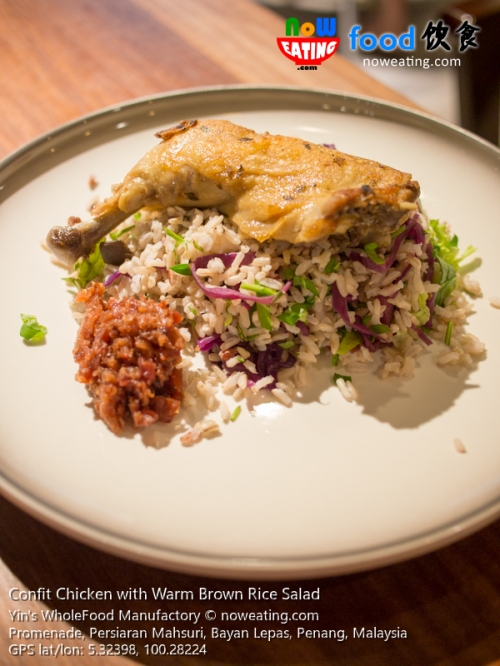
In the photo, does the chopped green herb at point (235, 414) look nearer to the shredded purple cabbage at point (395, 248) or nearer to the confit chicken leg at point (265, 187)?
the confit chicken leg at point (265, 187)

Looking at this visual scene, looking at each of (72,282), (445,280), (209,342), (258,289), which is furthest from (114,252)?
(445,280)

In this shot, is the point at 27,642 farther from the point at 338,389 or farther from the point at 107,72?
the point at 107,72

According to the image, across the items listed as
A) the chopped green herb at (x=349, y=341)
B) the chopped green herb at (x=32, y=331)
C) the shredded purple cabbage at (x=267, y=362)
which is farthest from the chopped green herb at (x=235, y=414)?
the chopped green herb at (x=32, y=331)

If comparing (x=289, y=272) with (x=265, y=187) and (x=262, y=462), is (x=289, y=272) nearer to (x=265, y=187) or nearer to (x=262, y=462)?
(x=265, y=187)

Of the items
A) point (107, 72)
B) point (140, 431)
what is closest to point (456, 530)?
point (140, 431)

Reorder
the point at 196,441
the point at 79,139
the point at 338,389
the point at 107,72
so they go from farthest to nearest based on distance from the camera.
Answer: the point at 107,72
the point at 79,139
the point at 338,389
the point at 196,441

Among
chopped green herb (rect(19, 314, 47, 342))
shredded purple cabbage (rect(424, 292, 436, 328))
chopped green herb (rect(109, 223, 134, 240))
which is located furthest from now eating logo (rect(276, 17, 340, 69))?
chopped green herb (rect(19, 314, 47, 342))

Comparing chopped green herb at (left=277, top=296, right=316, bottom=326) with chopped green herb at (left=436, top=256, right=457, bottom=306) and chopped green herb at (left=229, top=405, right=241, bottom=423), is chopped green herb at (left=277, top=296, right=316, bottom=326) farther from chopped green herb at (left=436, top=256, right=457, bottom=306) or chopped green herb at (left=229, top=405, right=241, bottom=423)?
chopped green herb at (left=436, top=256, right=457, bottom=306)
